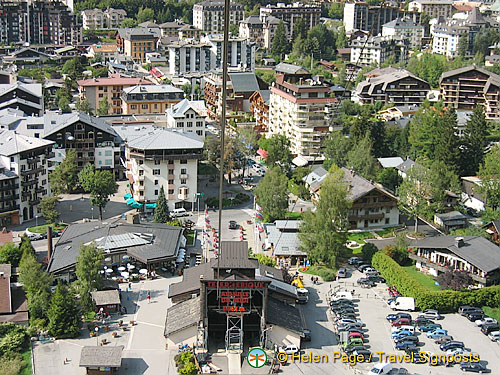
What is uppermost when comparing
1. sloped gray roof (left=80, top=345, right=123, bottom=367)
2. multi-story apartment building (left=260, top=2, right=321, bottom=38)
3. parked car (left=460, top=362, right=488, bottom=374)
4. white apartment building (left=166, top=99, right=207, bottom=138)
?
multi-story apartment building (left=260, top=2, right=321, bottom=38)

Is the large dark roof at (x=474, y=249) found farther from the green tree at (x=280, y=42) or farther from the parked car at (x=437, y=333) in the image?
the green tree at (x=280, y=42)

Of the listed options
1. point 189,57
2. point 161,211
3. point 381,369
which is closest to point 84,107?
point 189,57

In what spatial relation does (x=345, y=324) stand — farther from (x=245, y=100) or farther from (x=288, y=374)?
(x=245, y=100)

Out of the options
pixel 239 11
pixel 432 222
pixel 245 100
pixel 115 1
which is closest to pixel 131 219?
pixel 432 222

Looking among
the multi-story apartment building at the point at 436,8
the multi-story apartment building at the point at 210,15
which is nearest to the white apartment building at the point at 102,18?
the multi-story apartment building at the point at 210,15

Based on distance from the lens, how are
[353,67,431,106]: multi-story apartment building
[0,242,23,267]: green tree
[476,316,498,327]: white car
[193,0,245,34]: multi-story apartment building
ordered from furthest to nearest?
1. [193,0,245,34]: multi-story apartment building
2. [353,67,431,106]: multi-story apartment building
3. [0,242,23,267]: green tree
4. [476,316,498,327]: white car

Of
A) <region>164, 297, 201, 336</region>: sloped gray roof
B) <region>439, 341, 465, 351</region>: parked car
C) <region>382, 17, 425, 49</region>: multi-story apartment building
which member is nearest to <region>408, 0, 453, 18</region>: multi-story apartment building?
<region>382, 17, 425, 49</region>: multi-story apartment building

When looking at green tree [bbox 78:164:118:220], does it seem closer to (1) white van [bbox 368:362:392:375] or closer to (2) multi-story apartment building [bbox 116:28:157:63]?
(1) white van [bbox 368:362:392:375]
